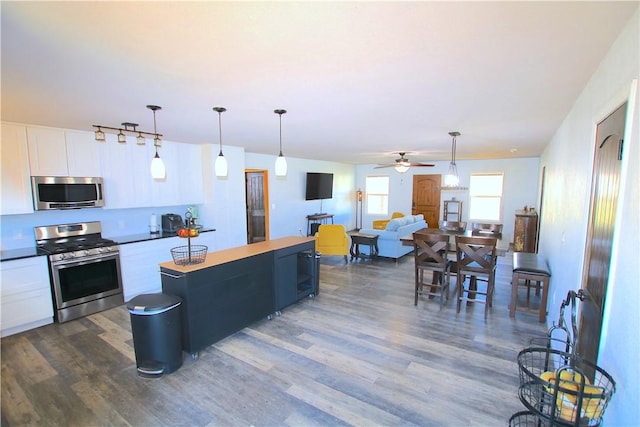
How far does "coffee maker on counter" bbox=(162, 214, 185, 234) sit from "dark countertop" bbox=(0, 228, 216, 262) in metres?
0.20

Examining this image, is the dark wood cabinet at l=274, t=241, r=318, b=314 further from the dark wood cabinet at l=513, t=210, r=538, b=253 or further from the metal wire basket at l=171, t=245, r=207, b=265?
the dark wood cabinet at l=513, t=210, r=538, b=253

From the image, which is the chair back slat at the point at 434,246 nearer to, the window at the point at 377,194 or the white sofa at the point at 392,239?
the white sofa at the point at 392,239

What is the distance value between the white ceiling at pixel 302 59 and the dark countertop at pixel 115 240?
60.7 inches

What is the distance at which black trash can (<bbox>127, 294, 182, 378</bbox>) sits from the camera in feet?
8.55

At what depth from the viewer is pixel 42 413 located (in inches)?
89.1

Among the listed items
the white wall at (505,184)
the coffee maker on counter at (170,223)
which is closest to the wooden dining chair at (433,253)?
the coffee maker on counter at (170,223)

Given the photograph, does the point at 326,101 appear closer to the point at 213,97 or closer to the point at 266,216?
the point at 213,97

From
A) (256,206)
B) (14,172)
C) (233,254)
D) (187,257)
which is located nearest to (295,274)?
(233,254)

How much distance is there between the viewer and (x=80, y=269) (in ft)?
12.6

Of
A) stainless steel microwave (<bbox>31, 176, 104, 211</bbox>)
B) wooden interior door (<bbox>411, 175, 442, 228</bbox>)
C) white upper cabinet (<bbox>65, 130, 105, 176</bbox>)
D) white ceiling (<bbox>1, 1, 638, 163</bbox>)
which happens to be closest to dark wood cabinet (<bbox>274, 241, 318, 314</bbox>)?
white ceiling (<bbox>1, 1, 638, 163</bbox>)

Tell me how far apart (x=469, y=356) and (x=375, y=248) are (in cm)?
367

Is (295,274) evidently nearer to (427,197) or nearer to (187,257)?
(187,257)

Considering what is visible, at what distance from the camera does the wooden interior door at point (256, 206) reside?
7.63 meters

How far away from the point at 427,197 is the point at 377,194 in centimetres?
176
